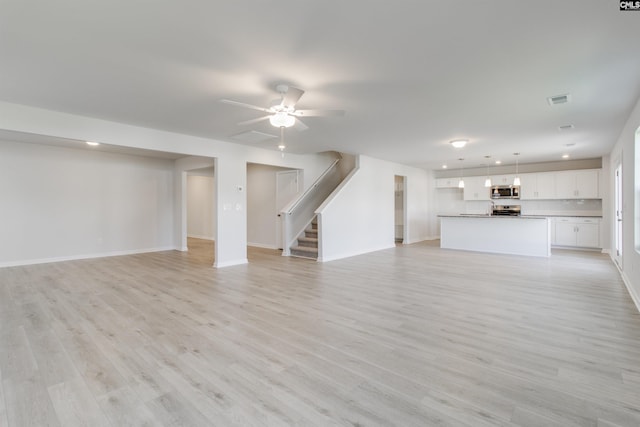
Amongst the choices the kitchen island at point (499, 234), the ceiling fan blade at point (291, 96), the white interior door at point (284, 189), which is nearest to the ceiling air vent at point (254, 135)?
the ceiling fan blade at point (291, 96)

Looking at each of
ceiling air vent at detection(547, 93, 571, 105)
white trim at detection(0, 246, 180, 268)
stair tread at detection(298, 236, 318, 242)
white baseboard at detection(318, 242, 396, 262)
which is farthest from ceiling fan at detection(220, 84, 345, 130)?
white trim at detection(0, 246, 180, 268)

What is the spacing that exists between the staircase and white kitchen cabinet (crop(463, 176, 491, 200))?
17.8 feet

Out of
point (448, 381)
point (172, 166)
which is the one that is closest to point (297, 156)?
point (172, 166)

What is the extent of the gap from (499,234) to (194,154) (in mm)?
7362

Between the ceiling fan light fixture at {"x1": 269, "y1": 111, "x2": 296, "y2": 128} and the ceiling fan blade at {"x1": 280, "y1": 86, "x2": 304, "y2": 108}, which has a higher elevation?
the ceiling fan blade at {"x1": 280, "y1": 86, "x2": 304, "y2": 108}

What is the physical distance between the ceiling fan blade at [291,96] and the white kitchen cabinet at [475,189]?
8.65 meters

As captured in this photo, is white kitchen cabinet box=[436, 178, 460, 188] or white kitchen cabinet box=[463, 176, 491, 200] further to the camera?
white kitchen cabinet box=[436, 178, 460, 188]

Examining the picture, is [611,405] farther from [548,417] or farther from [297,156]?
[297,156]

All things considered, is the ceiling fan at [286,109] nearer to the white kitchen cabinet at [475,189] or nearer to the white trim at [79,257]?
the white trim at [79,257]

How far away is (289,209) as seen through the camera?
7590 millimetres

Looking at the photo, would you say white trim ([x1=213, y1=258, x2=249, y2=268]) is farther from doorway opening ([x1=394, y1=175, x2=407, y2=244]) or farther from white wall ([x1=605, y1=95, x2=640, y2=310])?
white wall ([x1=605, y1=95, x2=640, y2=310])

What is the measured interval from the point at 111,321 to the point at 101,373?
1.16m

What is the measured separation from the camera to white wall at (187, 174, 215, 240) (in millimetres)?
10727

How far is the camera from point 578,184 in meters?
8.61
